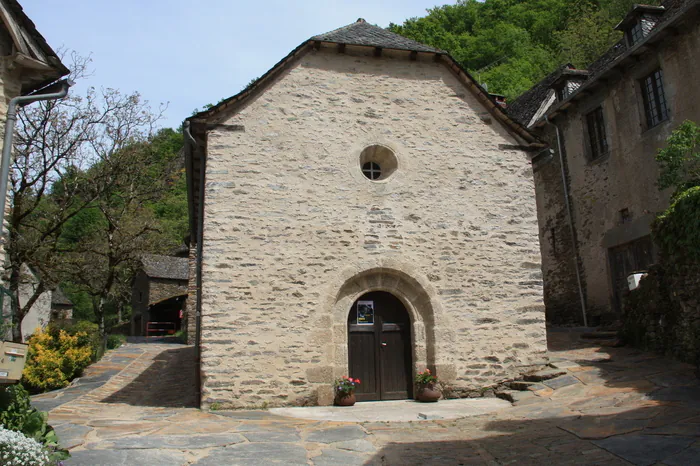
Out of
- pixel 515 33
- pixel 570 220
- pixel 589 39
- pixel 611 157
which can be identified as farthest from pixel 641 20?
pixel 515 33

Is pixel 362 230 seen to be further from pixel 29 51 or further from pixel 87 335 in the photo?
pixel 87 335

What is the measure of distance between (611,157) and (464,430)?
9822 mm

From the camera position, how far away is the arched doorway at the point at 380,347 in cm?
933

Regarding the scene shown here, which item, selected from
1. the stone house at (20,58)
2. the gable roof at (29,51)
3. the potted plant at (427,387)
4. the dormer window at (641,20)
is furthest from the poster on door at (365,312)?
the dormer window at (641,20)

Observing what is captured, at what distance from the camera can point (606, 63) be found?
15.0 metres

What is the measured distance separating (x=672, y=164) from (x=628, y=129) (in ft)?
11.2

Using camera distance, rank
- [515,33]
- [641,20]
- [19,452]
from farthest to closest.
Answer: [515,33] < [641,20] < [19,452]

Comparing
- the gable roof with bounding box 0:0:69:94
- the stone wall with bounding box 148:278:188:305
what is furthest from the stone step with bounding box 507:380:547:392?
the stone wall with bounding box 148:278:188:305

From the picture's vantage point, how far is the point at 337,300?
920 centimetres

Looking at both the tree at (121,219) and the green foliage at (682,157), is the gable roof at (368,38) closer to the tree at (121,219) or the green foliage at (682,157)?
the green foliage at (682,157)

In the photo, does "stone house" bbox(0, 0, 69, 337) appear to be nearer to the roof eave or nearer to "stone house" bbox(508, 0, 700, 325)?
"stone house" bbox(508, 0, 700, 325)

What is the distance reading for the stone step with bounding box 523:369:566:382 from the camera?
29.3 feet

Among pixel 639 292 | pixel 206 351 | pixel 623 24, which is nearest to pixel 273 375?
pixel 206 351

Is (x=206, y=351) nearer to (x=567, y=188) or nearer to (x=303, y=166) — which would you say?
(x=303, y=166)
